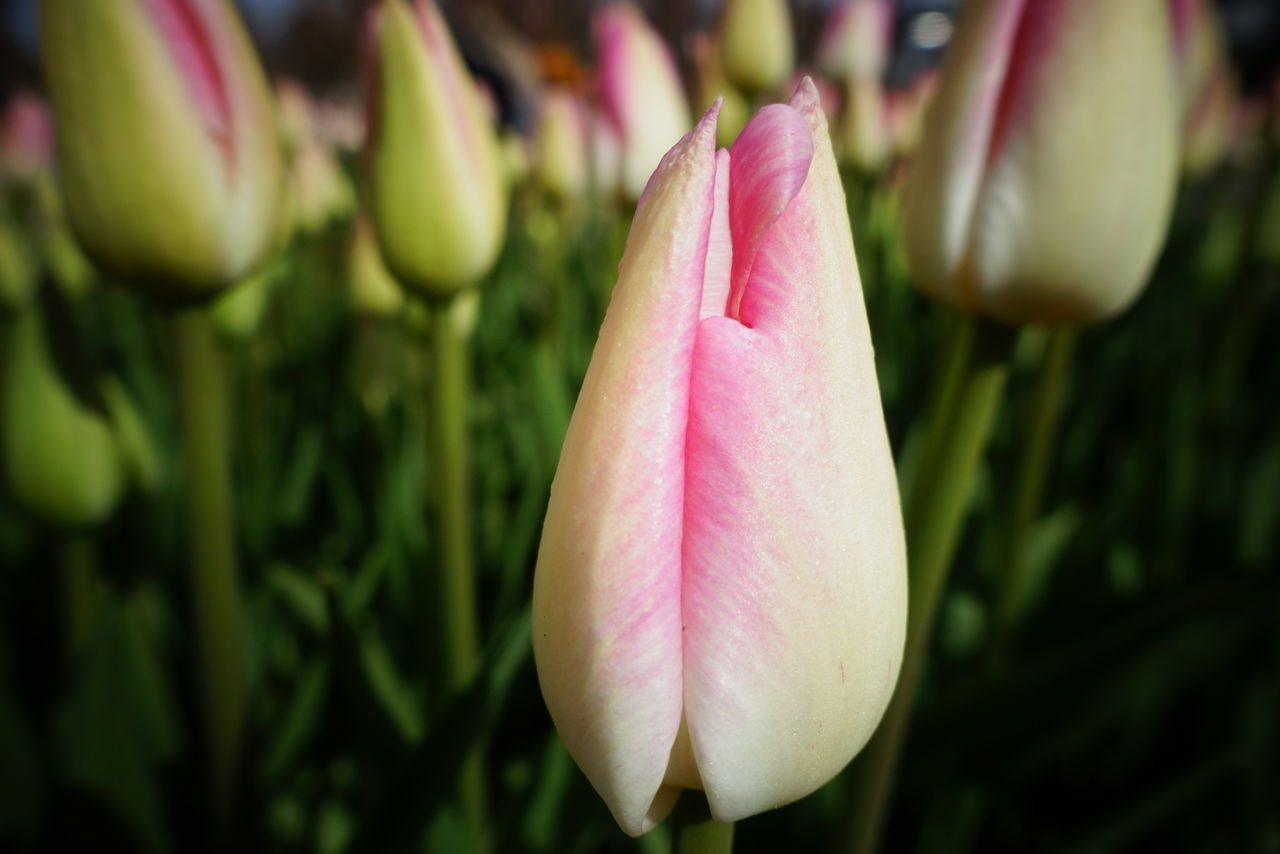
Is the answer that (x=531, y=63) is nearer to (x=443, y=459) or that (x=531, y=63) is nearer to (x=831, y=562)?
(x=443, y=459)

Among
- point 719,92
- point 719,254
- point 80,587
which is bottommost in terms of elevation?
point 80,587

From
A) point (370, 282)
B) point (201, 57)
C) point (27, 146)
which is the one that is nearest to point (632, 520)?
point (201, 57)

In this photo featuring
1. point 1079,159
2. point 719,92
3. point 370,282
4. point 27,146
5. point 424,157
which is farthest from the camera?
point 27,146

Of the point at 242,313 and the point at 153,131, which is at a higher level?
the point at 153,131

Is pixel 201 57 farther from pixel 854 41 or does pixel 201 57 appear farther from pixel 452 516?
pixel 854 41

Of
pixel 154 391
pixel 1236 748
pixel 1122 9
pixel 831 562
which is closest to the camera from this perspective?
pixel 831 562

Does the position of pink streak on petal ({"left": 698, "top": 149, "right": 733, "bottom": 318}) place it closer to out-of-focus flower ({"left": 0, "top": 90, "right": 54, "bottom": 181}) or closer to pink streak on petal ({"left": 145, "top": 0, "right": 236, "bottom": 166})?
pink streak on petal ({"left": 145, "top": 0, "right": 236, "bottom": 166})

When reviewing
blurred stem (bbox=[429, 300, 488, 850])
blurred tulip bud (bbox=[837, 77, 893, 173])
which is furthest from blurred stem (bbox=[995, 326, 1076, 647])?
blurred tulip bud (bbox=[837, 77, 893, 173])

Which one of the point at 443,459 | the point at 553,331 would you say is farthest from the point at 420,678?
the point at 553,331
